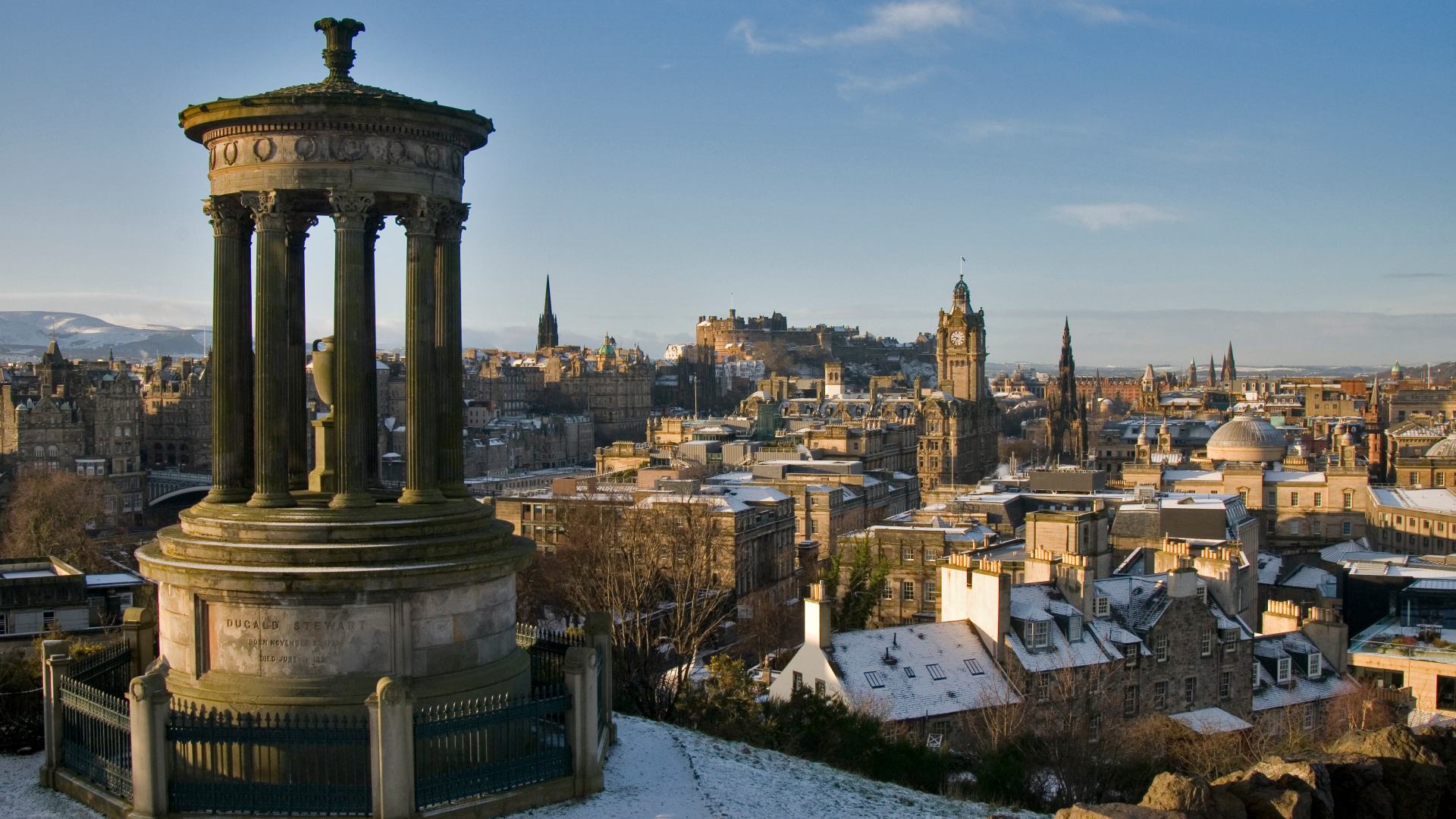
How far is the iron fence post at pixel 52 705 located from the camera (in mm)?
16377

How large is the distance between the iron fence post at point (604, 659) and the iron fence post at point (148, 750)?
17.7 feet

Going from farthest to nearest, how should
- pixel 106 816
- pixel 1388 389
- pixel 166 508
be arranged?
1. pixel 1388 389
2. pixel 166 508
3. pixel 106 816

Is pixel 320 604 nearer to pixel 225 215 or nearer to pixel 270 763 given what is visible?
pixel 270 763

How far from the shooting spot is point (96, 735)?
52.5 feet

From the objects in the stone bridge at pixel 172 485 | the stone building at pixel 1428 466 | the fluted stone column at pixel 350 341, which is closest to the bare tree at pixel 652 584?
the fluted stone column at pixel 350 341

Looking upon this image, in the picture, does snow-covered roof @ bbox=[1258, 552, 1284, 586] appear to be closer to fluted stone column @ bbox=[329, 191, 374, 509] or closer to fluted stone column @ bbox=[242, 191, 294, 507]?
fluted stone column @ bbox=[329, 191, 374, 509]

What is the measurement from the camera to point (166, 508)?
343ft

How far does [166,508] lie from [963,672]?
8611 cm

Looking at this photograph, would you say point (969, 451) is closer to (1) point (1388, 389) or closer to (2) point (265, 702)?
(1) point (1388, 389)

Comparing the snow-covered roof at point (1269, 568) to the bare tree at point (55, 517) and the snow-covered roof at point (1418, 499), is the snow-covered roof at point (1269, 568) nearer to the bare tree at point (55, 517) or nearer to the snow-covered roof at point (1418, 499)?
the snow-covered roof at point (1418, 499)

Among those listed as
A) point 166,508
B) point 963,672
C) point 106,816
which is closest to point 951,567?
point 963,672

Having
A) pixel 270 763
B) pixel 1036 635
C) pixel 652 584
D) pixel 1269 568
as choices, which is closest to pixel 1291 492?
Result: pixel 1269 568

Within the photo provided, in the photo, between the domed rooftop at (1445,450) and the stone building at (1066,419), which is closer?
the domed rooftop at (1445,450)

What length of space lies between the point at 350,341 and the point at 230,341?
1.76m
